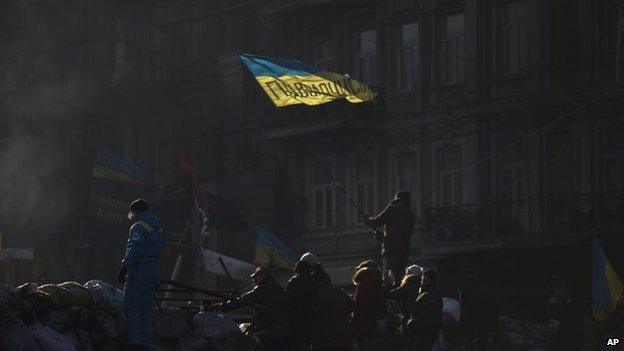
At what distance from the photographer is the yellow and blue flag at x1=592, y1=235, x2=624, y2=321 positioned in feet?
96.8

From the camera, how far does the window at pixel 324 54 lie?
48.2m

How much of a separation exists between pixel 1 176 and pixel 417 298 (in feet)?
116

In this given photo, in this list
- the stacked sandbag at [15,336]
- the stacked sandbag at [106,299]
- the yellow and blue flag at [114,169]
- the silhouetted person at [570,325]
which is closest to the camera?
the stacked sandbag at [15,336]

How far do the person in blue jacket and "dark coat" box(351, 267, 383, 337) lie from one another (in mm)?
2804

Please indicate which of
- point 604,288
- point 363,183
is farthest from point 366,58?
point 604,288

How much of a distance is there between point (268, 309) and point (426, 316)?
261cm

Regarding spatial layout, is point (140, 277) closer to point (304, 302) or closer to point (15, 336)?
point (304, 302)

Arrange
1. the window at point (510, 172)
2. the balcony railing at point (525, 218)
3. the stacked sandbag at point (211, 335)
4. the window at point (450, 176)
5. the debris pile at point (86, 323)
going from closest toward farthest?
the debris pile at point (86, 323)
the stacked sandbag at point (211, 335)
the balcony railing at point (525, 218)
the window at point (510, 172)
the window at point (450, 176)

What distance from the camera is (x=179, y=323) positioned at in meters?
21.9

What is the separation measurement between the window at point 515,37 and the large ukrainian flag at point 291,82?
6956 mm

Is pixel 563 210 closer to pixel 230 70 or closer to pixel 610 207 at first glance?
pixel 610 207

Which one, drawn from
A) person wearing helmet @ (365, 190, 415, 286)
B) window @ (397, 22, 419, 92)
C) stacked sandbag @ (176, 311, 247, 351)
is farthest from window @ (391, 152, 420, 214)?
stacked sandbag @ (176, 311, 247, 351)

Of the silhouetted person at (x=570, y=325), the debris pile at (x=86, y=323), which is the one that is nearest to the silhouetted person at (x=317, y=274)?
the debris pile at (x=86, y=323)

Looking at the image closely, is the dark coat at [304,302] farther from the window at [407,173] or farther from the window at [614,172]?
the window at [407,173]
